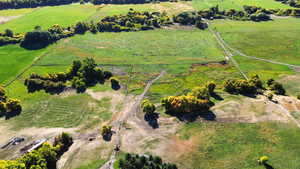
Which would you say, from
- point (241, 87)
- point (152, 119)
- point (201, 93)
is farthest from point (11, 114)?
point (241, 87)

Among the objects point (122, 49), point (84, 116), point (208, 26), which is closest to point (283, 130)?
point (84, 116)

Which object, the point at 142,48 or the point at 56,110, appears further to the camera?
the point at 142,48

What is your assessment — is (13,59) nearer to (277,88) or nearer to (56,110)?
(56,110)

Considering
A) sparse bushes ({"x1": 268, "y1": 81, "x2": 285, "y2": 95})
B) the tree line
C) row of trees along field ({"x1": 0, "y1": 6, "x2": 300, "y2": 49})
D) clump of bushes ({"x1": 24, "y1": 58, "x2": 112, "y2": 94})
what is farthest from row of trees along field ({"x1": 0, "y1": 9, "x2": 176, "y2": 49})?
sparse bushes ({"x1": 268, "y1": 81, "x2": 285, "y2": 95})

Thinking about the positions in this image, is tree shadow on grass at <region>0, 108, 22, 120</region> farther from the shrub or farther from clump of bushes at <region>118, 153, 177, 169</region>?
the shrub

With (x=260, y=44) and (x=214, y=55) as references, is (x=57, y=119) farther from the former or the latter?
(x=260, y=44)

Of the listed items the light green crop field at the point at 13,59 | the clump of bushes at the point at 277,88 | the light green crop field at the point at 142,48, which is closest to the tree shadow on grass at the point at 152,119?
the light green crop field at the point at 142,48
